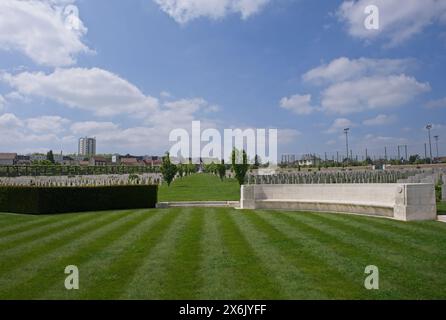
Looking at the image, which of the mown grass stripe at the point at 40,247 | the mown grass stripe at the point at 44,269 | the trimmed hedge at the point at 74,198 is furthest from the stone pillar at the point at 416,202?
the trimmed hedge at the point at 74,198

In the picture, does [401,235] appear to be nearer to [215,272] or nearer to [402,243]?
[402,243]

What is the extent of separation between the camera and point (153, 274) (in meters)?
7.04

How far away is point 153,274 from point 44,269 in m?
2.43

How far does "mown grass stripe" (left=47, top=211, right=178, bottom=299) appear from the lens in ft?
20.1

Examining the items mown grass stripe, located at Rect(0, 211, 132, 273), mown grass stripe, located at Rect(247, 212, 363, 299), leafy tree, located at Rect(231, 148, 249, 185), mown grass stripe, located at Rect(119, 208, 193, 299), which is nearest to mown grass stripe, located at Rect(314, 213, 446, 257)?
mown grass stripe, located at Rect(247, 212, 363, 299)

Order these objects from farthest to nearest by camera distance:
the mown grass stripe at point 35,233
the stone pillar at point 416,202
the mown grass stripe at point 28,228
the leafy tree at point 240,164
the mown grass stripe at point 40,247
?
1. the leafy tree at point 240,164
2. the stone pillar at point 416,202
3. the mown grass stripe at point 28,228
4. the mown grass stripe at point 35,233
5. the mown grass stripe at point 40,247

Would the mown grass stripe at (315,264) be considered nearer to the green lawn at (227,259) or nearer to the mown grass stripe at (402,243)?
the green lawn at (227,259)

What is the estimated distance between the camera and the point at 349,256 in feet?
26.9

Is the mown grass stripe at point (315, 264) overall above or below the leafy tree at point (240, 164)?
below

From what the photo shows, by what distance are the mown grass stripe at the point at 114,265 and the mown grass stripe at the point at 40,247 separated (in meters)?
1.45

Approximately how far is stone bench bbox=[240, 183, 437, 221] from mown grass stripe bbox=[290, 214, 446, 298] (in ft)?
10.7

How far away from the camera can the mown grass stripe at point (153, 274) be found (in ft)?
19.6

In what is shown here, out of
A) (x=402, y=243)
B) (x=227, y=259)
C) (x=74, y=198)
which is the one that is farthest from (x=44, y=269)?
(x=74, y=198)
